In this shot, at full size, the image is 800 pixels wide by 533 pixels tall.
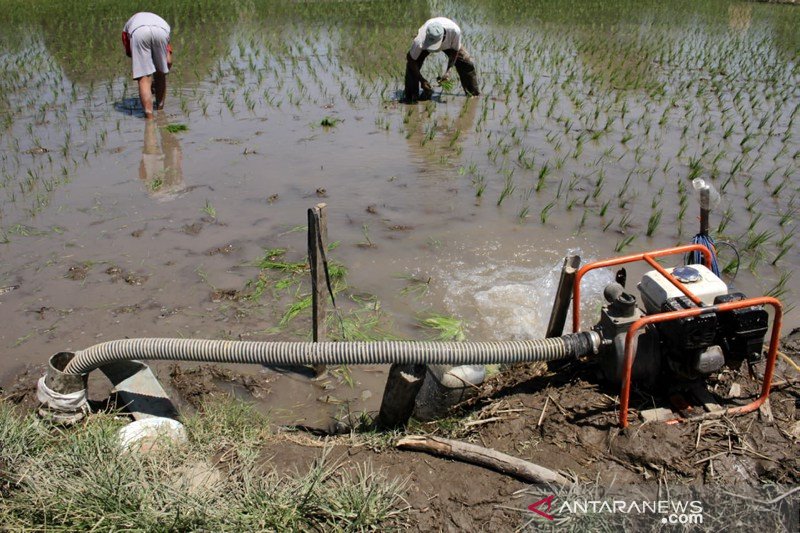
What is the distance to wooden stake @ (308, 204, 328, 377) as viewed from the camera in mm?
2758

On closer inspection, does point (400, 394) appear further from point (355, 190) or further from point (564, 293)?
point (355, 190)

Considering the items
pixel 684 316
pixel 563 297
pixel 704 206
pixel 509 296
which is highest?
pixel 704 206

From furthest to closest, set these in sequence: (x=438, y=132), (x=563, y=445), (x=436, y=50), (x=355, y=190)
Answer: (x=436, y=50) < (x=438, y=132) < (x=355, y=190) < (x=563, y=445)

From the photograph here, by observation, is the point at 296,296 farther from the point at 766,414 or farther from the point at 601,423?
the point at 766,414

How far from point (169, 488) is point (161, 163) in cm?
433

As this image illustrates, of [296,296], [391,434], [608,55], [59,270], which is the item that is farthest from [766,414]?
[608,55]

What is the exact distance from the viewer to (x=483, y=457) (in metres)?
2.34

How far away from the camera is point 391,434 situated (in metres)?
2.61

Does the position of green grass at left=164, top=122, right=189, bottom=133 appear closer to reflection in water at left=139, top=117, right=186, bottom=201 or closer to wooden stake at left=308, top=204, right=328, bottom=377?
reflection in water at left=139, top=117, right=186, bottom=201

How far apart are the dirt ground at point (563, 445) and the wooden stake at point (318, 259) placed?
0.53 meters

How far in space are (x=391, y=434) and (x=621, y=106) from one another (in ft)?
20.3

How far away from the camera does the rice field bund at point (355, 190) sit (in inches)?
140

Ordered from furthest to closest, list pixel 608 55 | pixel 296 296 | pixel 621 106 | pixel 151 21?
pixel 608 55 → pixel 621 106 → pixel 151 21 → pixel 296 296

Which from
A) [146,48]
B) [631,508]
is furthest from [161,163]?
[631,508]
